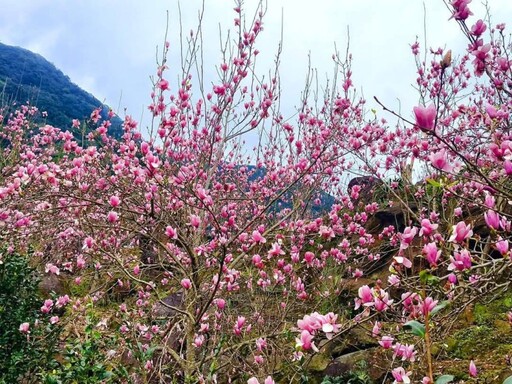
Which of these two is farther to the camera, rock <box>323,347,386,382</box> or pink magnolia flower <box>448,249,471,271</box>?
rock <box>323,347,386,382</box>

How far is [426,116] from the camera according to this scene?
136cm

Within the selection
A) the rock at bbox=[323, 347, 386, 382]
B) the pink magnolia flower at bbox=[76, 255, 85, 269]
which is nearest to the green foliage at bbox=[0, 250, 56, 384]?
the pink magnolia flower at bbox=[76, 255, 85, 269]

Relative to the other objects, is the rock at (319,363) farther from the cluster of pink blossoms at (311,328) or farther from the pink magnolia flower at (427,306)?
the pink magnolia flower at (427,306)

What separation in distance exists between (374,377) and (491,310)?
6.00 feet

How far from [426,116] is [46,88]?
1124 inches

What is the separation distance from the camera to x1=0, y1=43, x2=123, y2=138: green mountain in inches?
802

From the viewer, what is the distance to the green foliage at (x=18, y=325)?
12.4 ft

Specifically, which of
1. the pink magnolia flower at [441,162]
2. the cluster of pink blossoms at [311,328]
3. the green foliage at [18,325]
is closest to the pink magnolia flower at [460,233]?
the pink magnolia flower at [441,162]

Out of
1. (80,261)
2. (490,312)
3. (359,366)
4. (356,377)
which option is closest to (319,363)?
(359,366)

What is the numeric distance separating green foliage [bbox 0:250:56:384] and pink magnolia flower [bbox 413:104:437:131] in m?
3.84

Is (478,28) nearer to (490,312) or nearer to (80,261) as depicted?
(80,261)

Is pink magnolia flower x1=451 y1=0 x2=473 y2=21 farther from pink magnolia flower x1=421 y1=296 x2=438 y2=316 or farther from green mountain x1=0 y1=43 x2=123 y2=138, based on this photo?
green mountain x1=0 y1=43 x2=123 y2=138

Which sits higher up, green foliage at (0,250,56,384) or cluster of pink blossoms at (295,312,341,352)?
cluster of pink blossoms at (295,312,341,352)

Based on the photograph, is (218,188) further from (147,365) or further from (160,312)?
(160,312)
